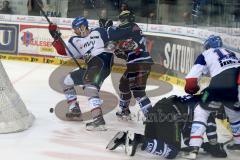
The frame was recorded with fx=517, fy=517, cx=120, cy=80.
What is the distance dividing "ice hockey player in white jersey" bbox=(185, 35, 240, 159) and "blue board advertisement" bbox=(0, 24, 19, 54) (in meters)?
7.24

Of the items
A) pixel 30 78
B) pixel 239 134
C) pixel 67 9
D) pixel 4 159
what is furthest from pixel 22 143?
pixel 67 9

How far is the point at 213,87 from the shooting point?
14.4 ft

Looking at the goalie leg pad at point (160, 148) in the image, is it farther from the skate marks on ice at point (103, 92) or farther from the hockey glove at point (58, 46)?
the hockey glove at point (58, 46)

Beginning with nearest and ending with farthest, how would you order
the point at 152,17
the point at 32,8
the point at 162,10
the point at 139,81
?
the point at 139,81 < the point at 162,10 < the point at 152,17 < the point at 32,8

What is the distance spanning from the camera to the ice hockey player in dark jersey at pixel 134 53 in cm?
550

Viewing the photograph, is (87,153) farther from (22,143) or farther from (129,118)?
(129,118)

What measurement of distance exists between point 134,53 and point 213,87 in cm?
153

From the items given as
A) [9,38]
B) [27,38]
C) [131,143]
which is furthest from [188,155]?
[9,38]

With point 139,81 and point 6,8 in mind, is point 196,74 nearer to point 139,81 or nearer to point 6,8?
point 139,81

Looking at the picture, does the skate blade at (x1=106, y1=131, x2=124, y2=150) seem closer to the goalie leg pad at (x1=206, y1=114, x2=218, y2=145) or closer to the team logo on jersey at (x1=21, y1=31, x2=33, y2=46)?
the goalie leg pad at (x1=206, y1=114, x2=218, y2=145)

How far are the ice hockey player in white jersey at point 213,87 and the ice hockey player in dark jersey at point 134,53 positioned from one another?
49.4 inches

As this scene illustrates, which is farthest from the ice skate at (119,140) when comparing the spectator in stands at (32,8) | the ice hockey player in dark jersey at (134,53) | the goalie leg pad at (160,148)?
the spectator in stands at (32,8)

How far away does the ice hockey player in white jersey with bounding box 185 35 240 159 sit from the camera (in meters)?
4.32

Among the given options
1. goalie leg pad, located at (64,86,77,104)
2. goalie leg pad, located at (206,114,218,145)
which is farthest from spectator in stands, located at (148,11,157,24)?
goalie leg pad, located at (206,114,218,145)
